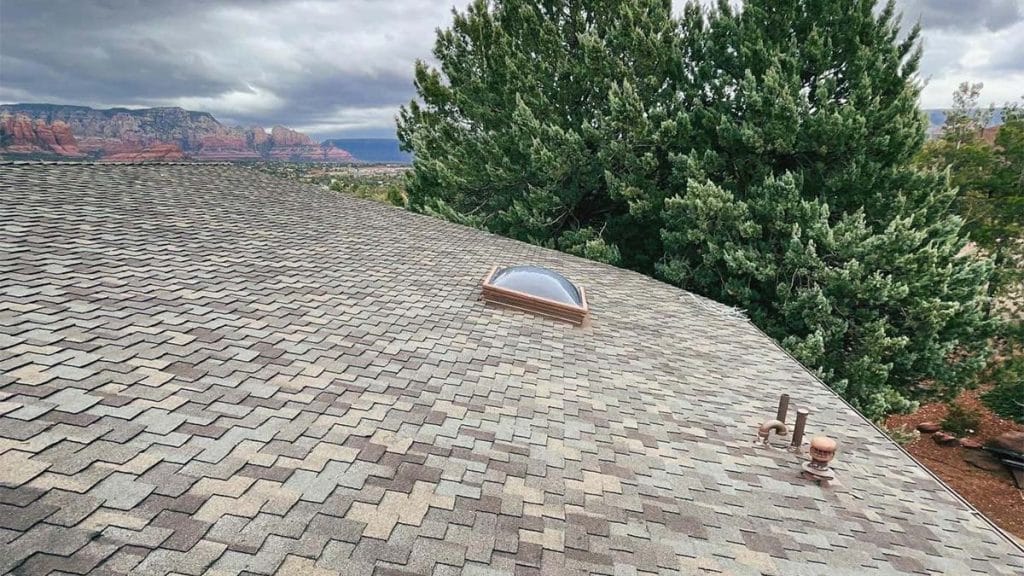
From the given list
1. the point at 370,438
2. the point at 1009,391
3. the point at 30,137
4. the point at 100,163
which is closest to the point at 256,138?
the point at 30,137

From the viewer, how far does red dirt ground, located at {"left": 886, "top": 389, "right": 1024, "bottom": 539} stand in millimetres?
15141

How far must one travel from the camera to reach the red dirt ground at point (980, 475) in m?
15.1

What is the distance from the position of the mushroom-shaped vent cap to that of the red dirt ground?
11.0 m

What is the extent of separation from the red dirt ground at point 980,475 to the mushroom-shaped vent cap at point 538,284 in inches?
434

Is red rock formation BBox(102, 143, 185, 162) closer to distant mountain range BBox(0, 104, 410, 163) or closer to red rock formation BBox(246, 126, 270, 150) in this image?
distant mountain range BBox(0, 104, 410, 163)

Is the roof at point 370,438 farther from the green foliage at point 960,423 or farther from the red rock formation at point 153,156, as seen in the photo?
the green foliage at point 960,423

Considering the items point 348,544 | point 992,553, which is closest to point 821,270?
point 992,553

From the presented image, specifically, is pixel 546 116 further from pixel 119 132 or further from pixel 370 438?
pixel 119 132

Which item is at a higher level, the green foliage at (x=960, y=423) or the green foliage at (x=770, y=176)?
the green foliage at (x=770, y=176)

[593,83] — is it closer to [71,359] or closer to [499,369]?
[499,369]

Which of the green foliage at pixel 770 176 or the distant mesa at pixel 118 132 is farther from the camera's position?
the distant mesa at pixel 118 132

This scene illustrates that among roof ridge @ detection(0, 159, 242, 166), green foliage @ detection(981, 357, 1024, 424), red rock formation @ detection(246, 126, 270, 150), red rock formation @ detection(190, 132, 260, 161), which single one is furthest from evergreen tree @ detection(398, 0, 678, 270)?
red rock formation @ detection(246, 126, 270, 150)

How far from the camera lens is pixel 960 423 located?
67.2 ft

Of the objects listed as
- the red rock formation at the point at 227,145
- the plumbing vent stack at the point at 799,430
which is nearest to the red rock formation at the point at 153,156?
the plumbing vent stack at the point at 799,430
